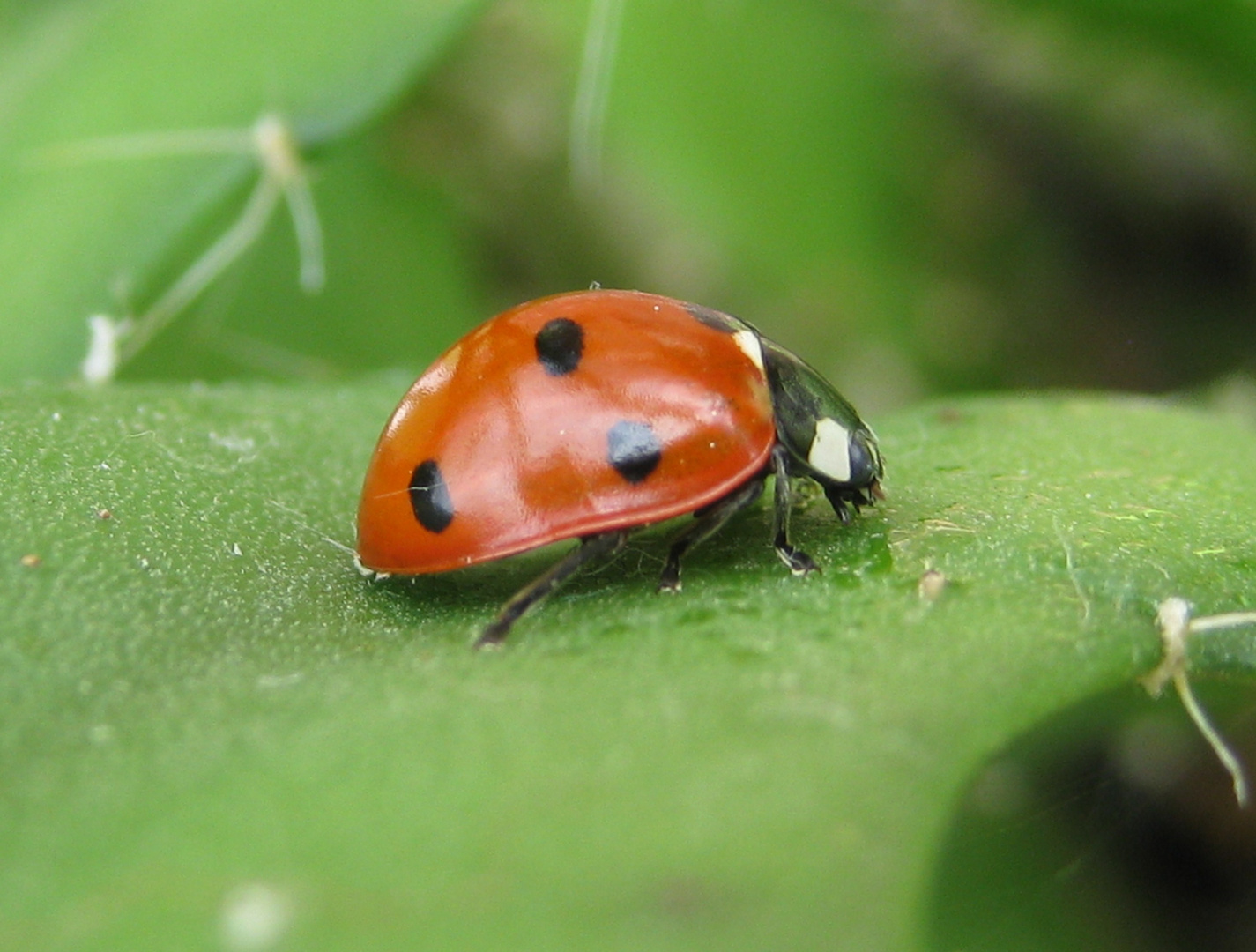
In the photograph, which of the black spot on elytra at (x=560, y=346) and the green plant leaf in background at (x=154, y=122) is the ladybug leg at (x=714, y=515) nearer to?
the black spot on elytra at (x=560, y=346)

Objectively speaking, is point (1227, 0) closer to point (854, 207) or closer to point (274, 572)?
point (854, 207)

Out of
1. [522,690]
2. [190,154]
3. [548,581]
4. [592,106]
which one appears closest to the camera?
[522,690]

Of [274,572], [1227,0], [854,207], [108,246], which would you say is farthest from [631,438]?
[854,207]

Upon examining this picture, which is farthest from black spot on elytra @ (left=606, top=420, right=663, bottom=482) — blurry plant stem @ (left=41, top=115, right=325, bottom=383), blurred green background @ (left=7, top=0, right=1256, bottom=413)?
blurred green background @ (left=7, top=0, right=1256, bottom=413)

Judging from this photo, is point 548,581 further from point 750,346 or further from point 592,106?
point 592,106

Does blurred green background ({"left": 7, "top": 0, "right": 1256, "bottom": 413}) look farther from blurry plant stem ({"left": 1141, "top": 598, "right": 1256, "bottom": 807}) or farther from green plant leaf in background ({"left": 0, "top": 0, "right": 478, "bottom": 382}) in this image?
blurry plant stem ({"left": 1141, "top": 598, "right": 1256, "bottom": 807})

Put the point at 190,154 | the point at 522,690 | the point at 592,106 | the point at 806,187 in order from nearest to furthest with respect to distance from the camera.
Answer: the point at 522,690 → the point at 190,154 → the point at 592,106 → the point at 806,187

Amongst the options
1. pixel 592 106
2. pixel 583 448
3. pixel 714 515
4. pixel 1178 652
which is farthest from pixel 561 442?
pixel 592 106
